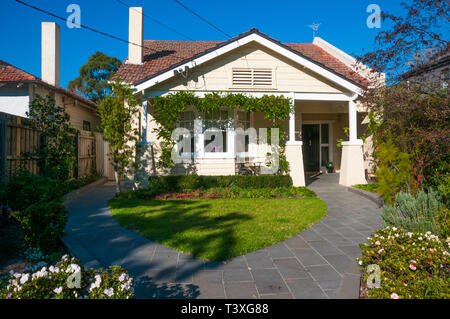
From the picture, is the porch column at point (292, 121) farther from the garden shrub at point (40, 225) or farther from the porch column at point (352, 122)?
the garden shrub at point (40, 225)

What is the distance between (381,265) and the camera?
3.31 m

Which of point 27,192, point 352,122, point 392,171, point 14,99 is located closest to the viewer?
point 27,192

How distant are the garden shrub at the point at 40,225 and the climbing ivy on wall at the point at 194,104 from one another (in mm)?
6208

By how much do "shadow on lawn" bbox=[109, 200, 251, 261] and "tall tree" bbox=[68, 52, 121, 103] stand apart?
112 ft

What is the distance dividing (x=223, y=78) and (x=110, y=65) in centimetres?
3297

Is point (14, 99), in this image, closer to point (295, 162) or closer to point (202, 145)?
point (202, 145)

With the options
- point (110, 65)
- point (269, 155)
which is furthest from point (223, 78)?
point (110, 65)

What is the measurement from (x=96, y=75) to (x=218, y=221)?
38930 mm

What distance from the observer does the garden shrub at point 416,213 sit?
4.46 meters

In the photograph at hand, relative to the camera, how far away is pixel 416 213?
4.78 meters

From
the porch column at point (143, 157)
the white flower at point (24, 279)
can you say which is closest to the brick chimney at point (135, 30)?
the porch column at point (143, 157)

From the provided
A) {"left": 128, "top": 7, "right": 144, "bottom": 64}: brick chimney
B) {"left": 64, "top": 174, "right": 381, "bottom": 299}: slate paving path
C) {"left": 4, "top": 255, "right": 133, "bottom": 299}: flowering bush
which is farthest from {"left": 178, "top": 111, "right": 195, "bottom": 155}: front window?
{"left": 4, "top": 255, "right": 133, "bottom": 299}: flowering bush

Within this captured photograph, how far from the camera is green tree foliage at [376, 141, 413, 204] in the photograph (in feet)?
20.1

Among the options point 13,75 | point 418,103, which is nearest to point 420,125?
point 418,103
